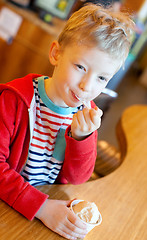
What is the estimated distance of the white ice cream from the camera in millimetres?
599

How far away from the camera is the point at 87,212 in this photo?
609 millimetres

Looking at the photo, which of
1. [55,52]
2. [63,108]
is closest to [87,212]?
[63,108]

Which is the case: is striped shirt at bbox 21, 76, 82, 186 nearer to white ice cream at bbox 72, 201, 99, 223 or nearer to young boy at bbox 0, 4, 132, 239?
young boy at bbox 0, 4, 132, 239

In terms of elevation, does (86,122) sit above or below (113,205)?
above

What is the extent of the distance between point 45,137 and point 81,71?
0.26 m

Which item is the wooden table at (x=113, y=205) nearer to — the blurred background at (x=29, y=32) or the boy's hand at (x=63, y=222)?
the boy's hand at (x=63, y=222)

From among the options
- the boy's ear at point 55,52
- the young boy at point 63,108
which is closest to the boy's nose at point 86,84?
the young boy at point 63,108

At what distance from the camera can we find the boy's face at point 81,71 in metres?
0.61

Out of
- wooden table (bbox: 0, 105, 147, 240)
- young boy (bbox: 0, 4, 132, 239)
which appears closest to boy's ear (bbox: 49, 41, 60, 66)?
young boy (bbox: 0, 4, 132, 239)

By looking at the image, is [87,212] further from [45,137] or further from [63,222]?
[45,137]

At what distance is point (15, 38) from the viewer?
224cm

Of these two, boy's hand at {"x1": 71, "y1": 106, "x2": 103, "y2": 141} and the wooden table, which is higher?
boy's hand at {"x1": 71, "y1": 106, "x2": 103, "y2": 141}

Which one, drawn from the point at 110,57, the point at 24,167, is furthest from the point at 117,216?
the point at 110,57

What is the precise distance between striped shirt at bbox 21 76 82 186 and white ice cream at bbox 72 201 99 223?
0.21 m
